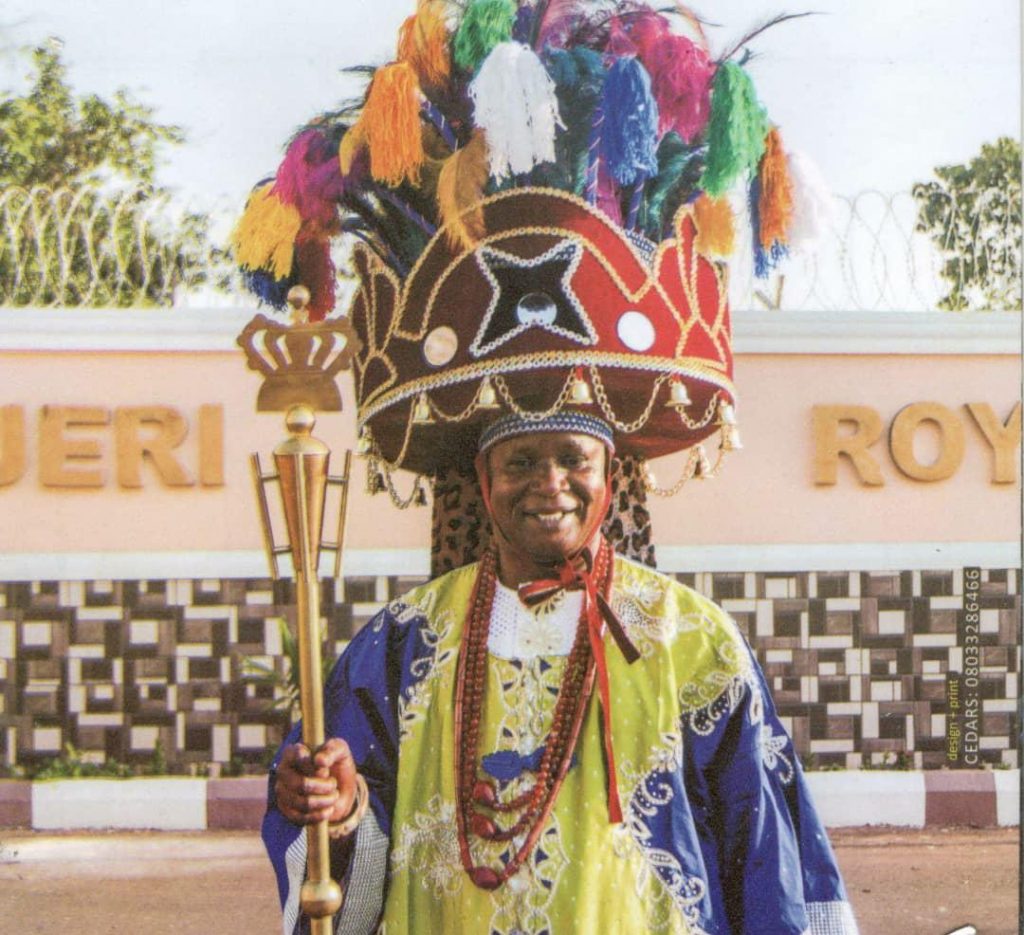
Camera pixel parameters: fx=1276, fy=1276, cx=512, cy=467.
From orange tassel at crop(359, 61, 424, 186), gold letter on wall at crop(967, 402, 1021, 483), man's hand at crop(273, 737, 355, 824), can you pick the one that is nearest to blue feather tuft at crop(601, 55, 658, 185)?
orange tassel at crop(359, 61, 424, 186)

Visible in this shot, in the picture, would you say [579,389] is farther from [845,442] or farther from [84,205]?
[84,205]

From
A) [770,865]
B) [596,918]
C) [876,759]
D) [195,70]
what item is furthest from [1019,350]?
[195,70]

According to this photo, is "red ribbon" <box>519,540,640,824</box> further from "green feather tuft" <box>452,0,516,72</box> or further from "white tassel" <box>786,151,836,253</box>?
"green feather tuft" <box>452,0,516,72</box>

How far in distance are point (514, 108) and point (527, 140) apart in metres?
0.05

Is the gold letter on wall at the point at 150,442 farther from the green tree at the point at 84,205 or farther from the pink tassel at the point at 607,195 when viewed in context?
the pink tassel at the point at 607,195

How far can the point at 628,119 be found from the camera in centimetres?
210

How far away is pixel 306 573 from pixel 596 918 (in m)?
0.70

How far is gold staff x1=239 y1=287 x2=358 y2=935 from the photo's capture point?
70.2 inches

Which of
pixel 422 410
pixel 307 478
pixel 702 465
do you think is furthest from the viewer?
pixel 702 465

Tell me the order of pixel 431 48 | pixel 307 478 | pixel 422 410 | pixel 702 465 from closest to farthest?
pixel 307 478 < pixel 422 410 < pixel 431 48 < pixel 702 465

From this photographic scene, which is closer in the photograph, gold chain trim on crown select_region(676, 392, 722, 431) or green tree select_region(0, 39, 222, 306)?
gold chain trim on crown select_region(676, 392, 722, 431)

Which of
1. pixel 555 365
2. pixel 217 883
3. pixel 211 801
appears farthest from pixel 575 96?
pixel 217 883

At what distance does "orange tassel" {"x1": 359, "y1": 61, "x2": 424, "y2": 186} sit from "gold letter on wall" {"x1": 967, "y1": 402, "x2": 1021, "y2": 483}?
1666mm

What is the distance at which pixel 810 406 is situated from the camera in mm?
3219
